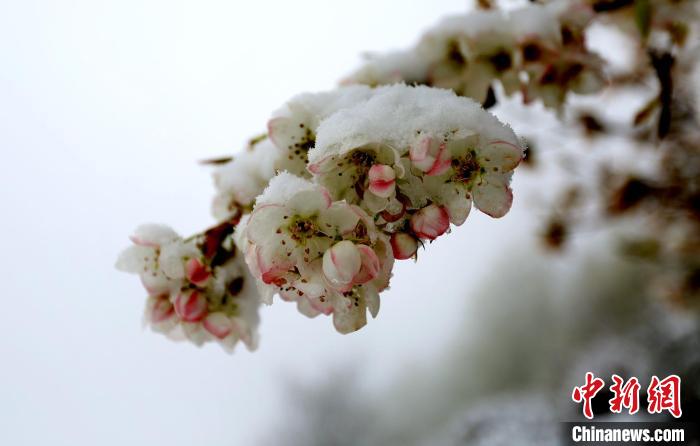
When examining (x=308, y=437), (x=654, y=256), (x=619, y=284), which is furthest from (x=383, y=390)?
(x=654, y=256)

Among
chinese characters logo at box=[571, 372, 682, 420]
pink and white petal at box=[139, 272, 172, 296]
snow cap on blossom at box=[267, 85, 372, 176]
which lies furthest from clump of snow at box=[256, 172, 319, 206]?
chinese characters logo at box=[571, 372, 682, 420]

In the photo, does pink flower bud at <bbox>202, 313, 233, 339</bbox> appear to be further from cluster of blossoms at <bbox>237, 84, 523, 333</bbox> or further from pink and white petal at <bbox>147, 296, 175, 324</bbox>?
cluster of blossoms at <bbox>237, 84, 523, 333</bbox>

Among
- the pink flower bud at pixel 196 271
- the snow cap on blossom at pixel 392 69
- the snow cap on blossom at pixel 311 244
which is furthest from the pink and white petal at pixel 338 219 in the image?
the snow cap on blossom at pixel 392 69

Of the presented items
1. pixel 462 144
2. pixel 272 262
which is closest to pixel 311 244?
pixel 272 262

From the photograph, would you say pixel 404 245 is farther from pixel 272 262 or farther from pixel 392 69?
pixel 392 69

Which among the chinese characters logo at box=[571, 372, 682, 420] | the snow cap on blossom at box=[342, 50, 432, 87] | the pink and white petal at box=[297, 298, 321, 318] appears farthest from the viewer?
the chinese characters logo at box=[571, 372, 682, 420]
